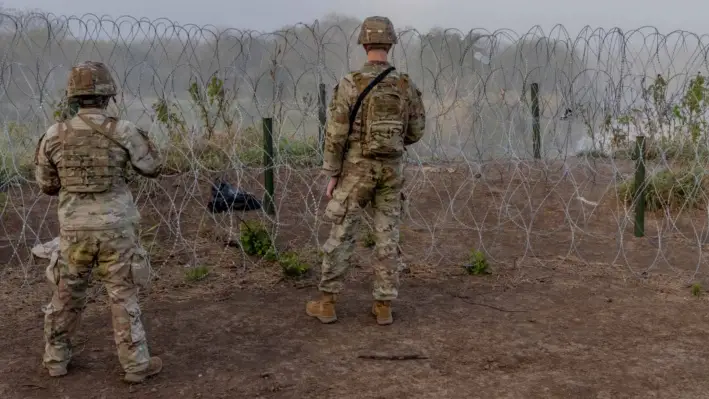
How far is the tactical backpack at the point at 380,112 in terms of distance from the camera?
429 centimetres

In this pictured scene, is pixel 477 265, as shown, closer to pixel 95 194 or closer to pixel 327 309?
pixel 327 309

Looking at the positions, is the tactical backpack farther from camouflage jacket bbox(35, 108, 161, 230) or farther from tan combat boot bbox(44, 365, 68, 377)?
tan combat boot bbox(44, 365, 68, 377)

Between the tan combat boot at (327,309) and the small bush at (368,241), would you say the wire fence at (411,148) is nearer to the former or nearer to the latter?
the small bush at (368,241)

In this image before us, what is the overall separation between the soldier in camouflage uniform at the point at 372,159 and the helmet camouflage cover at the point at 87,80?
137 centimetres

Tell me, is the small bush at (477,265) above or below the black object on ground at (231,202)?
below

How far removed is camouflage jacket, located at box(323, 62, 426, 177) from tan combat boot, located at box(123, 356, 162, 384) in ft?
4.78

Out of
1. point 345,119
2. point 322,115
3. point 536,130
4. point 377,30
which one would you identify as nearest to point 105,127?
point 345,119

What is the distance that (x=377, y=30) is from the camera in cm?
423

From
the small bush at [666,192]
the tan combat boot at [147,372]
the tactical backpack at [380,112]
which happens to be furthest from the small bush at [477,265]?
the tan combat boot at [147,372]

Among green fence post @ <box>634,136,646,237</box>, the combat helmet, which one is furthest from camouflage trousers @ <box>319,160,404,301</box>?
green fence post @ <box>634,136,646,237</box>

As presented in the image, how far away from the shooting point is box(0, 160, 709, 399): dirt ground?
3809 mm

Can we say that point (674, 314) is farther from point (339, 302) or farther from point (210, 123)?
point (210, 123)

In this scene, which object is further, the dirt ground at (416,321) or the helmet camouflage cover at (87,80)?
the dirt ground at (416,321)

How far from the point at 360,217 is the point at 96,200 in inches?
63.1
